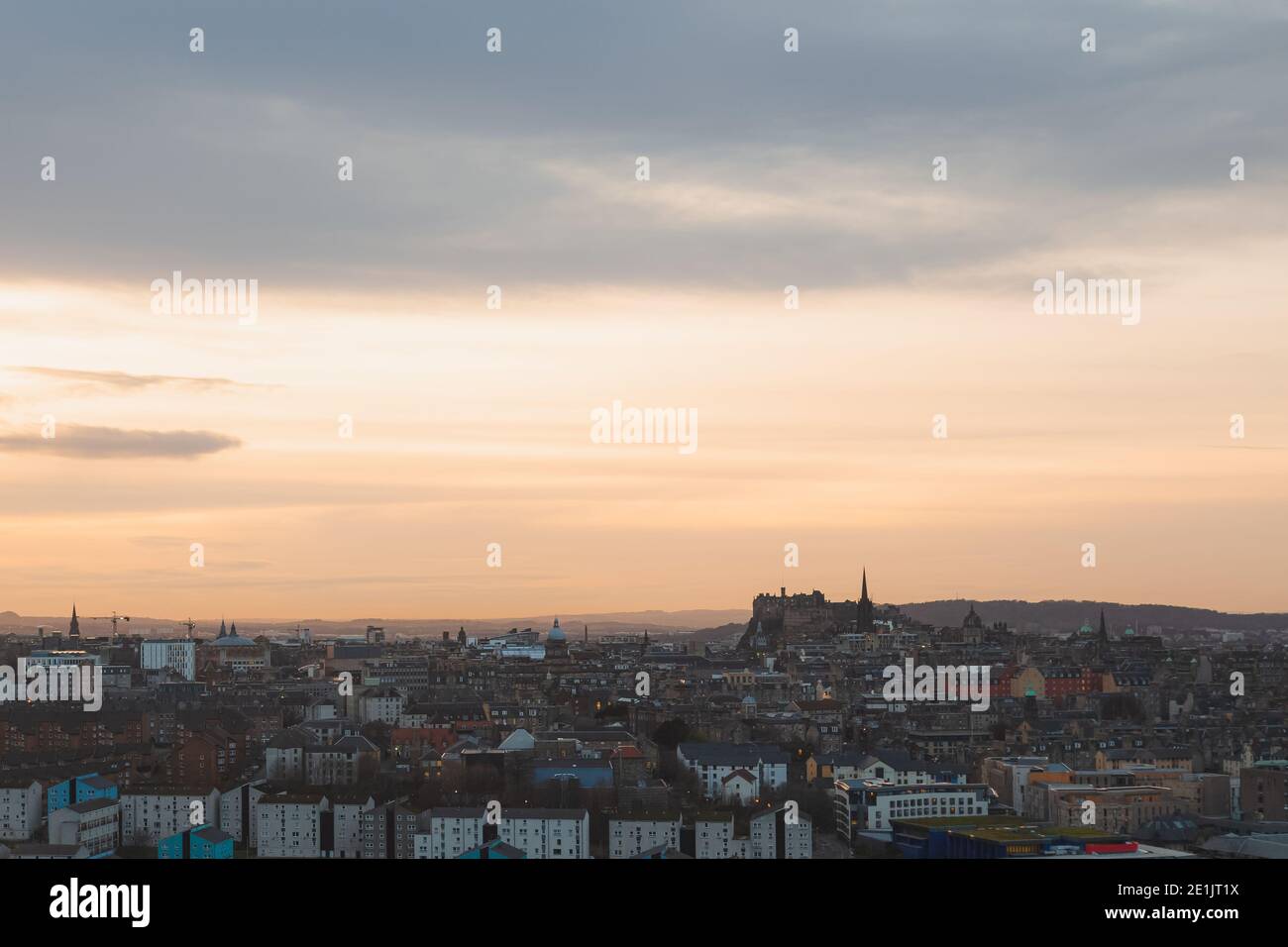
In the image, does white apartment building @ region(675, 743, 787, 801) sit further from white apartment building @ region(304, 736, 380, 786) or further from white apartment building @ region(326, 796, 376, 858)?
white apartment building @ region(326, 796, 376, 858)

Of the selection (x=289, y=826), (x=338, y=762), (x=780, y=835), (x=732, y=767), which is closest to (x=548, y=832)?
(x=780, y=835)

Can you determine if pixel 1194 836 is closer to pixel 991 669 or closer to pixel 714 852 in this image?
pixel 714 852

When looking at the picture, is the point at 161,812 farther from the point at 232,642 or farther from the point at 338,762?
the point at 232,642

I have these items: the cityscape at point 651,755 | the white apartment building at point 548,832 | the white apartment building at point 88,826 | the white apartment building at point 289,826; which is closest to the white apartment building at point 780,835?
the cityscape at point 651,755

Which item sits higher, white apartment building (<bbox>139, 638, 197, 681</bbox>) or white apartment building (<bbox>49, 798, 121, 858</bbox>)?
white apartment building (<bbox>139, 638, 197, 681</bbox>)

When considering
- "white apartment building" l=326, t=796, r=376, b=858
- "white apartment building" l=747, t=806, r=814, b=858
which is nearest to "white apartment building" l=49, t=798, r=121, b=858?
"white apartment building" l=326, t=796, r=376, b=858
